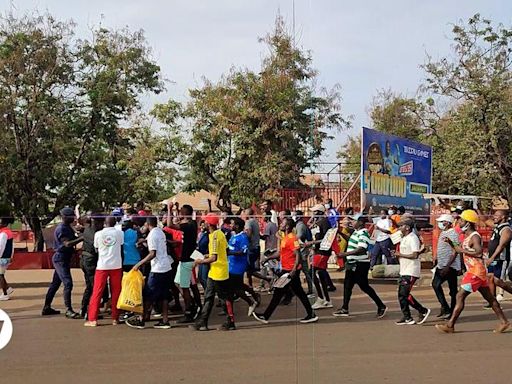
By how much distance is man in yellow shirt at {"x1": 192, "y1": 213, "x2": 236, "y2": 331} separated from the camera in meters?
9.50

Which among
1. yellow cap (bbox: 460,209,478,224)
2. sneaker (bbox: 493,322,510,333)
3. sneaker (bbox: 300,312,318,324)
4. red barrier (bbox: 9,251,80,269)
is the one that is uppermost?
yellow cap (bbox: 460,209,478,224)

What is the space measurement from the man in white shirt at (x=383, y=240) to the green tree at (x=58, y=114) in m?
10.3

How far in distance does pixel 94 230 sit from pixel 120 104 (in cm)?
1217

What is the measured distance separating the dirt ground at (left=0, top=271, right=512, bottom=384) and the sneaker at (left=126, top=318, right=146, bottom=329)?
12 centimetres

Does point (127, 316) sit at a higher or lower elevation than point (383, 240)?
lower

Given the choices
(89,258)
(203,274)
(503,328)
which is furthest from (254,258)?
(503,328)

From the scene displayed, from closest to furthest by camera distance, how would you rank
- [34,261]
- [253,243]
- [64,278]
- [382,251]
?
1. [64,278]
2. [253,243]
3. [382,251]
4. [34,261]

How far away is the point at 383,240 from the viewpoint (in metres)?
14.9

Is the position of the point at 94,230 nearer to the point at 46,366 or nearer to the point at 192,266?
the point at 192,266

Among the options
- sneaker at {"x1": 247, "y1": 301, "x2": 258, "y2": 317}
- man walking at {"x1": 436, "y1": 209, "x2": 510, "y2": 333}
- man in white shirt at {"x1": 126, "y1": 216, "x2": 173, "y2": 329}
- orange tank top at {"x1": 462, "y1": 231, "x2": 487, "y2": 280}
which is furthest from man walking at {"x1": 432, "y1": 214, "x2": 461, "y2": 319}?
man in white shirt at {"x1": 126, "y1": 216, "x2": 173, "y2": 329}

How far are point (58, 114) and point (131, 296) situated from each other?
13.0 metres

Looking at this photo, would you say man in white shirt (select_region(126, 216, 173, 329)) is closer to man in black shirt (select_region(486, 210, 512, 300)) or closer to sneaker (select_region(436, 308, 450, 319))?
sneaker (select_region(436, 308, 450, 319))

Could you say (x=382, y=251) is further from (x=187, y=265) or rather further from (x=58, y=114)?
(x=58, y=114)

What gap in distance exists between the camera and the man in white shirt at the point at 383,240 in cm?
1490
